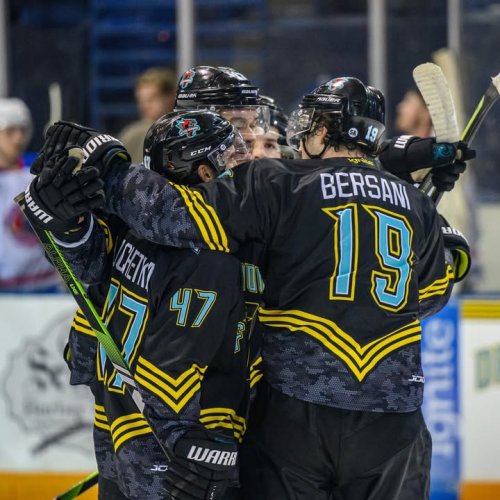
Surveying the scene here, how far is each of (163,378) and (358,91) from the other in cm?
80

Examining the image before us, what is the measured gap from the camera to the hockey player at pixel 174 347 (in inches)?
103

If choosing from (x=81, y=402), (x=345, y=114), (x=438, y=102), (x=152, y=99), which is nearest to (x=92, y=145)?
(x=345, y=114)

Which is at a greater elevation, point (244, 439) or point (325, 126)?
point (325, 126)

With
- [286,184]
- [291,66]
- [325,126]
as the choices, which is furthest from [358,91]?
[291,66]

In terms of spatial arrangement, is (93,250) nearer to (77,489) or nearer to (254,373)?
(254,373)

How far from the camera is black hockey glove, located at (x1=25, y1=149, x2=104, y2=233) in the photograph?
2.56m

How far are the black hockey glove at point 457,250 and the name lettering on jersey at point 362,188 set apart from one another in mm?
332

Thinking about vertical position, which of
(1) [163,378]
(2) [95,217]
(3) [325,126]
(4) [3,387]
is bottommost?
(4) [3,387]

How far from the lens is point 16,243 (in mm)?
5227

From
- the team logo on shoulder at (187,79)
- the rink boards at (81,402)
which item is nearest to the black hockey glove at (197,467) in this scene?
the team logo on shoulder at (187,79)

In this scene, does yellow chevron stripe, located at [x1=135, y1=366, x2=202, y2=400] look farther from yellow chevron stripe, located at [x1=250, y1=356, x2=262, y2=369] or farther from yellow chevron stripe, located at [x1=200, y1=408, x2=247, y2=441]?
yellow chevron stripe, located at [x1=250, y1=356, x2=262, y2=369]

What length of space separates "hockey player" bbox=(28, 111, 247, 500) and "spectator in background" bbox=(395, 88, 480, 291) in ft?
8.07

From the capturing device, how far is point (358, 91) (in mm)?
2889

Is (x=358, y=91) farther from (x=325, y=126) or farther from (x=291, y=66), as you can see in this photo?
(x=291, y=66)
